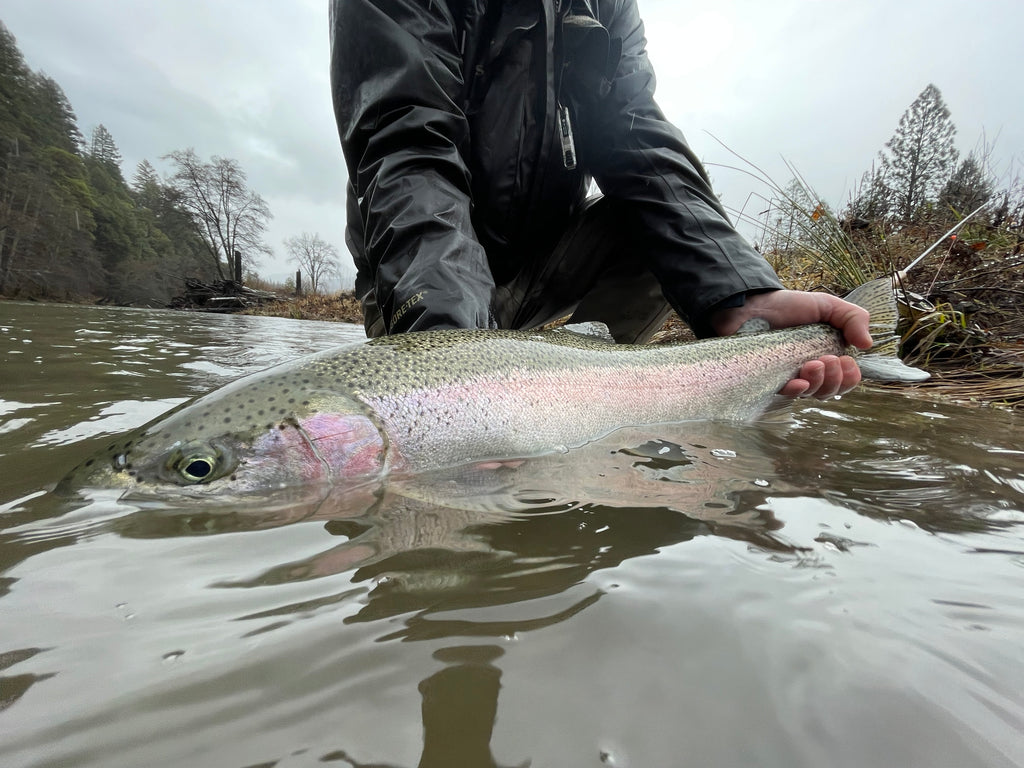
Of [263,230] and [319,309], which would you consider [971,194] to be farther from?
[263,230]

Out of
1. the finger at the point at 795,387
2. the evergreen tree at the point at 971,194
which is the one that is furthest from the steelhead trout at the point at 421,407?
the evergreen tree at the point at 971,194

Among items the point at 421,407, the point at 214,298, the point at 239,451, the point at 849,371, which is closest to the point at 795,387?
the point at 849,371

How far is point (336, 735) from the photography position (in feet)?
1.75

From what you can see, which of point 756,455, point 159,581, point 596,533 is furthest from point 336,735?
point 756,455

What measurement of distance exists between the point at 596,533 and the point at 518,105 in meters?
2.60

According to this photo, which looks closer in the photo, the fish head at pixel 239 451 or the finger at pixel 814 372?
the fish head at pixel 239 451

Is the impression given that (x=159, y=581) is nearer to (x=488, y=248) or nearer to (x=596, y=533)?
(x=596, y=533)

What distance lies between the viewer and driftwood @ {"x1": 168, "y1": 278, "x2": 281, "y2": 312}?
2752cm

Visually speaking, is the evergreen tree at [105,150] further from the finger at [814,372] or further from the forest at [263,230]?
the finger at [814,372]

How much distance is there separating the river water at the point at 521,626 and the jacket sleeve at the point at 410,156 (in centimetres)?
88

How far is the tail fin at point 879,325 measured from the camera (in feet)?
7.93

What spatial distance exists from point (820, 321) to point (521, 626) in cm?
235

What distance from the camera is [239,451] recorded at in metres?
1.29

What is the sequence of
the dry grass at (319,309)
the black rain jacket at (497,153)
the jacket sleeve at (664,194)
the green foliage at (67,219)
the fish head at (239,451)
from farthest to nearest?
the dry grass at (319,309) < the green foliage at (67,219) < the jacket sleeve at (664,194) < the black rain jacket at (497,153) < the fish head at (239,451)
